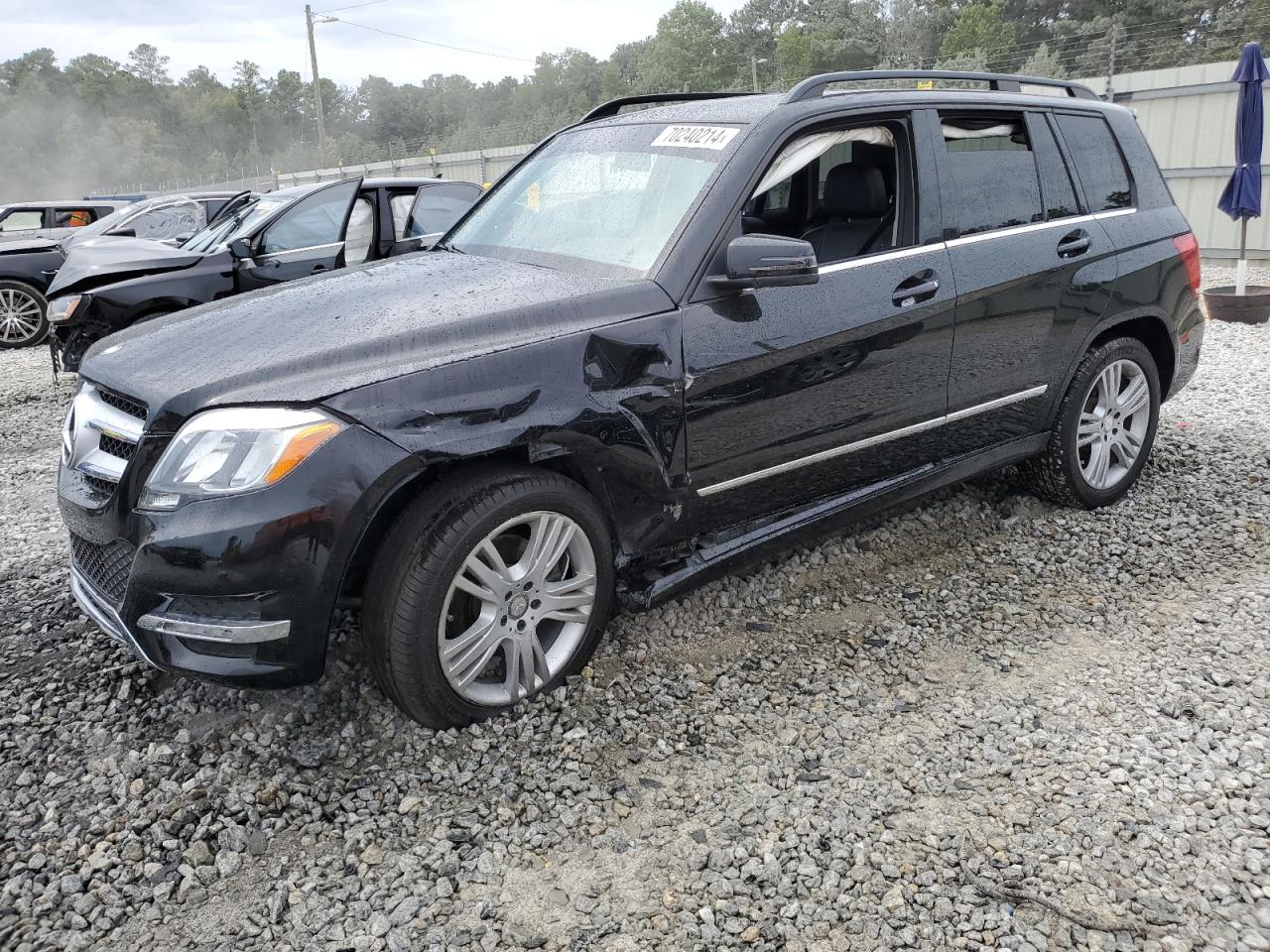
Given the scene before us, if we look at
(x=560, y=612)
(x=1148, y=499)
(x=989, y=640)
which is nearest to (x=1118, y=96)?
(x=1148, y=499)

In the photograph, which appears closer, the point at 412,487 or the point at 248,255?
the point at 412,487

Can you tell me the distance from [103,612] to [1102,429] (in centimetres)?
416

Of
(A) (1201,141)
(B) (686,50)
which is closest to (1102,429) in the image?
(A) (1201,141)

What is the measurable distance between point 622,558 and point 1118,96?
14865 millimetres

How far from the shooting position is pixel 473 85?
4505 inches

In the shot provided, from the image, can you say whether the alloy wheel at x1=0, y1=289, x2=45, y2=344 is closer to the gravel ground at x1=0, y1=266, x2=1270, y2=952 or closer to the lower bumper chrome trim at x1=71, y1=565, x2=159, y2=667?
the gravel ground at x1=0, y1=266, x2=1270, y2=952

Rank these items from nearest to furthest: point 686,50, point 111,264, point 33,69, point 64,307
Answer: point 64,307 → point 111,264 → point 686,50 → point 33,69

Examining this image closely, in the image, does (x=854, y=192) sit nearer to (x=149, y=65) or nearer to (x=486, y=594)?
(x=486, y=594)

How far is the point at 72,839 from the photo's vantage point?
8.31ft

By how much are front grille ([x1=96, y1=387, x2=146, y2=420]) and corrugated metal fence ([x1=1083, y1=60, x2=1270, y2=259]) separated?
14.5 meters

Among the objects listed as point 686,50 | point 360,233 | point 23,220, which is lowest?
point 360,233

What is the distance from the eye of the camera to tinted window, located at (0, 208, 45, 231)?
13.4m

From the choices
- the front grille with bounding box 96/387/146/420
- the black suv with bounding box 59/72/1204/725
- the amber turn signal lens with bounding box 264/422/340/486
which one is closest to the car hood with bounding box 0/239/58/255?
the black suv with bounding box 59/72/1204/725

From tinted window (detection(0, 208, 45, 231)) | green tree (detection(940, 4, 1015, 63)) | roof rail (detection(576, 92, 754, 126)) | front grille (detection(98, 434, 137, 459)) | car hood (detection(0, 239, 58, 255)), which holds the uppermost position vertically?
green tree (detection(940, 4, 1015, 63))
